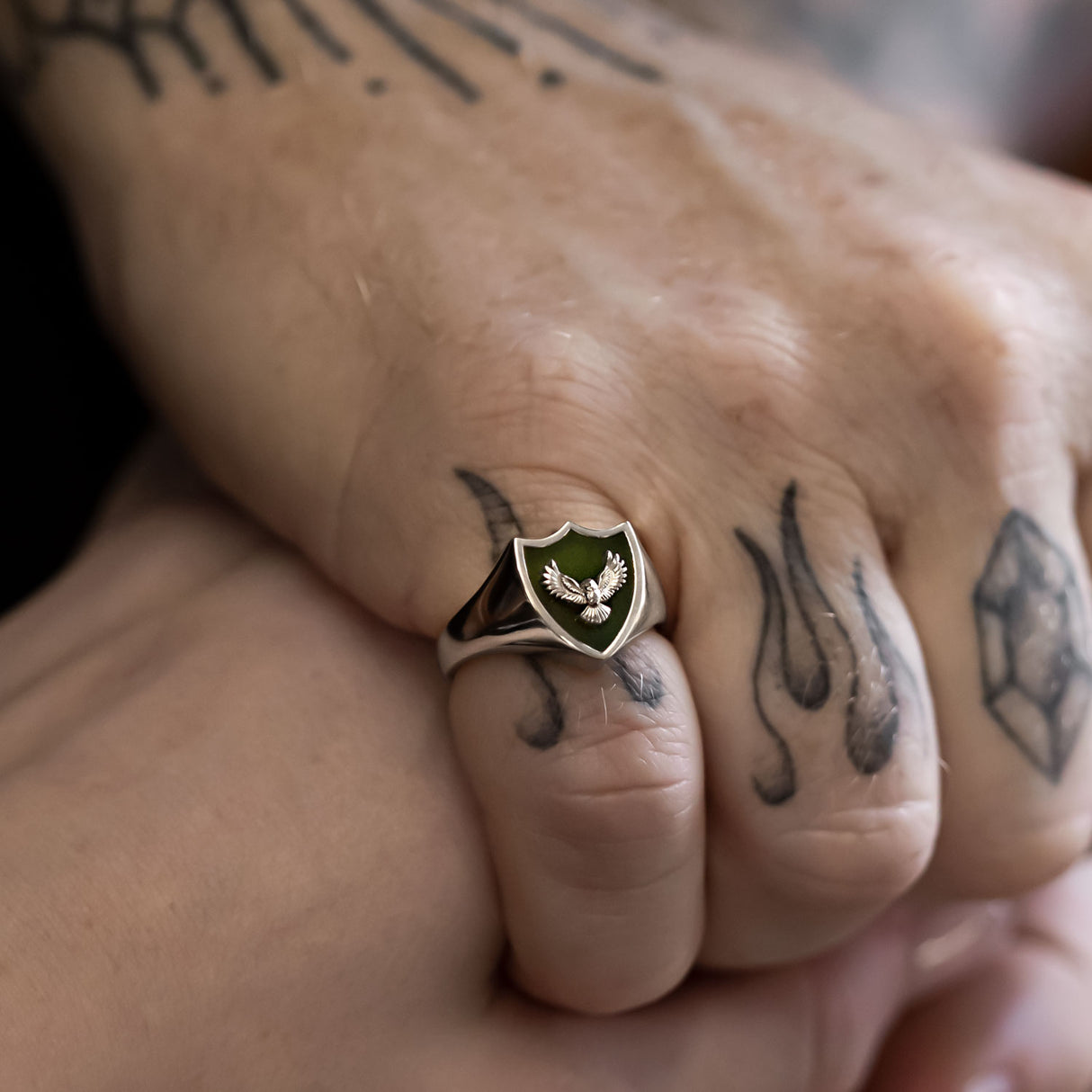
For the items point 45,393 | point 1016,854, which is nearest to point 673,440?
point 1016,854

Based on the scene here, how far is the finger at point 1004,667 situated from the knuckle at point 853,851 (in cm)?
7

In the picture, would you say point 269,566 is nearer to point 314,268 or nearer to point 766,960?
point 314,268

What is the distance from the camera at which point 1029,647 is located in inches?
25.8

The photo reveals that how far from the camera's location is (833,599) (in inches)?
24.3

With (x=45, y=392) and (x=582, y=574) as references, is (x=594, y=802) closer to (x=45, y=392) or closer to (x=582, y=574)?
(x=582, y=574)

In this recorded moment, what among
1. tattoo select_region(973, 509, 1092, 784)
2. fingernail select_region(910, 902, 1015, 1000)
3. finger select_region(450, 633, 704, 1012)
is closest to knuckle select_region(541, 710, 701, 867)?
finger select_region(450, 633, 704, 1012)

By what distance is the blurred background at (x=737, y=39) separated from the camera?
934mm

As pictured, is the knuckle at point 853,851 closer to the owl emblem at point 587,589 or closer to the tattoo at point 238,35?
the owl emblem at point 587,589

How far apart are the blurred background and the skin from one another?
0.66ft

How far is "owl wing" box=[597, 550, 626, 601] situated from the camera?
56 cm

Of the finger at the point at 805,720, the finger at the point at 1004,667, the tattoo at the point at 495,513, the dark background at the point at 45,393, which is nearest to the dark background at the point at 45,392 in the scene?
the dark background at the point at 45,393

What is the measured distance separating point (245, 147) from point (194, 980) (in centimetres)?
56

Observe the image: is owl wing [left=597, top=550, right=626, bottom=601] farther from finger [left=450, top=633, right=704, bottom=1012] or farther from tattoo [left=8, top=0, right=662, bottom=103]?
tattoo [left=8, top=0, right=662, bottom=103]

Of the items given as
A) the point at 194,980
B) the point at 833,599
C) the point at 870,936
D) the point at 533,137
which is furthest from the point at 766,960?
the point at 533,137
